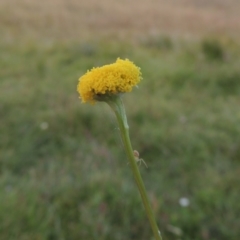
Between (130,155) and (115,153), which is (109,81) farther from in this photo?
(115,153)

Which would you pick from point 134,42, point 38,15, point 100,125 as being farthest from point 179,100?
point 38,15

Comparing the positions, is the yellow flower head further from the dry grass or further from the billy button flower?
the dry grass

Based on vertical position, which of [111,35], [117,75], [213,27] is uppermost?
[213,27]

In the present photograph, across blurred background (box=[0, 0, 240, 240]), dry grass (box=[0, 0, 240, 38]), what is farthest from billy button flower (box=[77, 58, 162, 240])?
dry grass (box=[0, 0, 240, 38])

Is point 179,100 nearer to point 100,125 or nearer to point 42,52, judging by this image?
point 100,125

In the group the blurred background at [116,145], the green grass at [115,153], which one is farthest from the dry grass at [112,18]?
the green grass at [115,153]
